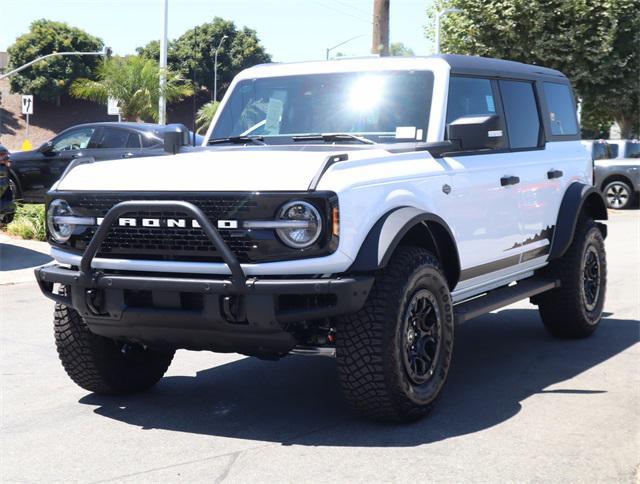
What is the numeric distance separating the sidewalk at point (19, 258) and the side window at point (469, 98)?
257 inches

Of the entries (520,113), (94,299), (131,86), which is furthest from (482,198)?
(131,86)

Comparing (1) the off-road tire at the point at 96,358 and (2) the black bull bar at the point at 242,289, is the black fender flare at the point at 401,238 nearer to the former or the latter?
(2) the black bull bar at the point at 242,289

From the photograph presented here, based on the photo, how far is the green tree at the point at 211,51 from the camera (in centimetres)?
8256

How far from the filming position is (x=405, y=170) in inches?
225

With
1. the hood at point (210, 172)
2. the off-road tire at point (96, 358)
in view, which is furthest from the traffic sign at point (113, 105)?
the hood at point (210, 172)

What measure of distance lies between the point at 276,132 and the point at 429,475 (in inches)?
110

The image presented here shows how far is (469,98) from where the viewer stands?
6.85 metres

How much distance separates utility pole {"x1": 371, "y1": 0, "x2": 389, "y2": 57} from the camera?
19.4 metres

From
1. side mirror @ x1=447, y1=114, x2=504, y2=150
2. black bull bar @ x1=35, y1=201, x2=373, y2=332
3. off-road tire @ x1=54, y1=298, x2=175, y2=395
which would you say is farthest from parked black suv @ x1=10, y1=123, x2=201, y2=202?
black bull bar @ x1=35, y1=201, x2=373, y2=332

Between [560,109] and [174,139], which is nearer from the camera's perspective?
[174,139]

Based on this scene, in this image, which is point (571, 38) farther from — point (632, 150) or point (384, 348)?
point (384, 348)

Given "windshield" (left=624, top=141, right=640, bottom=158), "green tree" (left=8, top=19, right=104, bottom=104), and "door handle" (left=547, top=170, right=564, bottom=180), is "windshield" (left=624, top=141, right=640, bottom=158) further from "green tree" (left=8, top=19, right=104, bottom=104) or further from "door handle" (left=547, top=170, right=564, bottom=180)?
"green tree" (left=8, top=19, right=104, bottom=104)

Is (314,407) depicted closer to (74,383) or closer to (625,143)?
(74,383)

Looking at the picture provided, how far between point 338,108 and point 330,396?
1.82 metres
